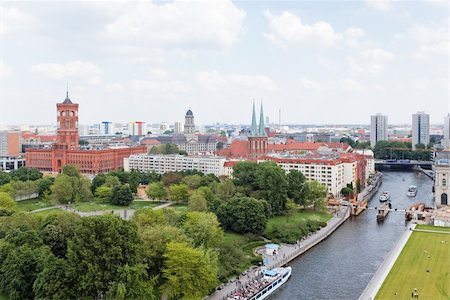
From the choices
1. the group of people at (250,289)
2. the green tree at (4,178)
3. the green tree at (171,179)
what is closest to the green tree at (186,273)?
the group of people at (250,289)

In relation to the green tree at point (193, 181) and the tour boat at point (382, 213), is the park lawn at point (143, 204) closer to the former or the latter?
the green tree at point (193, 181)

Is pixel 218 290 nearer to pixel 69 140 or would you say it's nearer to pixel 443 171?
pixel 443 171

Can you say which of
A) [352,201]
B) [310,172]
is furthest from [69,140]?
[352,201]

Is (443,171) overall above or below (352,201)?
above

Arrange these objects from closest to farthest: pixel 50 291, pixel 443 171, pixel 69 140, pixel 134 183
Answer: pixel 50 291 < pixel 443 171 < pixel 134 183 < pixel 69 140

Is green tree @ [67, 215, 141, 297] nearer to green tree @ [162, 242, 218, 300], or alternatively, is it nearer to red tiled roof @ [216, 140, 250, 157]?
green tree @ [162, 242, 218, 300]

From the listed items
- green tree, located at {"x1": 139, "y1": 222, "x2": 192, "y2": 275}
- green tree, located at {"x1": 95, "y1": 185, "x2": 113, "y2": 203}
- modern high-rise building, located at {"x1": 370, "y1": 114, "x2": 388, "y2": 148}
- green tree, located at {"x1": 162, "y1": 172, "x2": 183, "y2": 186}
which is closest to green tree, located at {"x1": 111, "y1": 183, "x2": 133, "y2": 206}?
green tree, located at {"x1": 95, "y1": 185, "x2": 113, "y2": 203}
